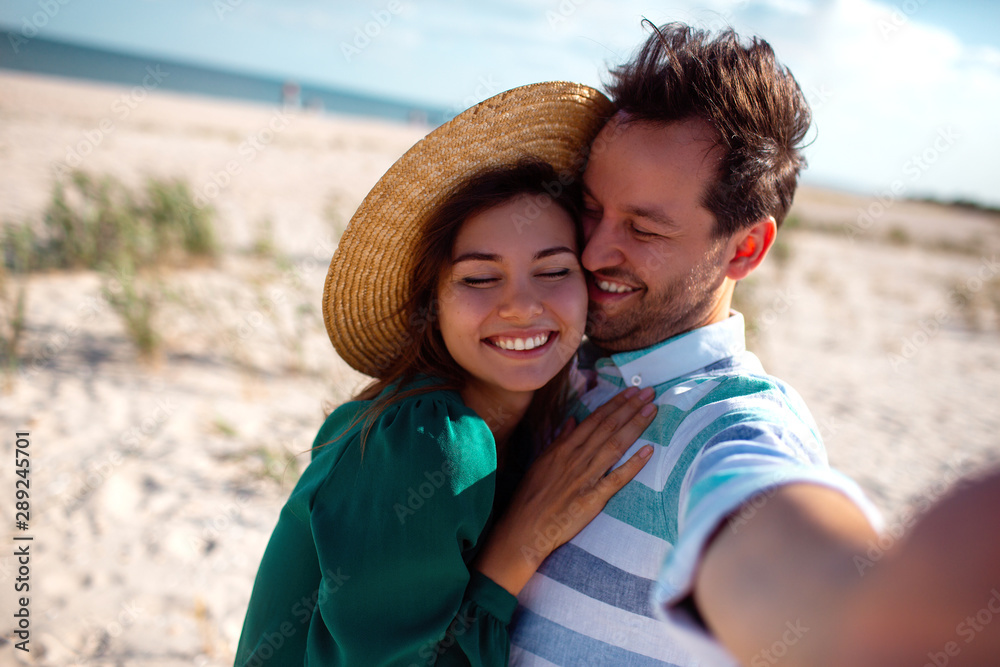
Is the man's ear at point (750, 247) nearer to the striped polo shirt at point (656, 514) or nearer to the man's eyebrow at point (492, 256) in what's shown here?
the striped polo shirt at point (656, 514)

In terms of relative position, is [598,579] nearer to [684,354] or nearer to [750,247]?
[684,354]

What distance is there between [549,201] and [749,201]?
60 centimetres

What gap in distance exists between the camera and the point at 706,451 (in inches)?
44.0

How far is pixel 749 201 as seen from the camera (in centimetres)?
185

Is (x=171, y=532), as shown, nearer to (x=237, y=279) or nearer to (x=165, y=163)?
(x=237, y=279)

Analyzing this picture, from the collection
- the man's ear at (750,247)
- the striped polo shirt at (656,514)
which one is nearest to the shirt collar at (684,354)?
the striped polo shirt at (656,514)

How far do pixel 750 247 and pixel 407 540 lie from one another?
4.51 ft

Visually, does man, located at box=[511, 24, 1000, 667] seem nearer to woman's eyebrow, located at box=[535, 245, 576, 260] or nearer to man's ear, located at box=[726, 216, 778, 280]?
man's ear, located at box=[726, 216, 778, 280]

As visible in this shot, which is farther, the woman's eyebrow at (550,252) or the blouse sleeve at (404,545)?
the woman's eyebrow at (550,252)

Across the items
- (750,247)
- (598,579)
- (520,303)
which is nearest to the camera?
(598,579)

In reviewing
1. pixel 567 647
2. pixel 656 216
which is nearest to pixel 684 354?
Answer: pixel 656 216

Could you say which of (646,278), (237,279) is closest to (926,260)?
(237,279)

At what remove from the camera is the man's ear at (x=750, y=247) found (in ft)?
6.27

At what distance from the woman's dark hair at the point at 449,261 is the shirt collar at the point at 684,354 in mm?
397
